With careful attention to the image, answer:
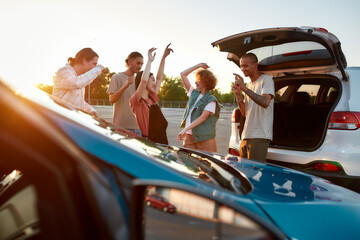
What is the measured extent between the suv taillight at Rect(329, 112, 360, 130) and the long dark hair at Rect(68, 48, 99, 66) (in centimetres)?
281

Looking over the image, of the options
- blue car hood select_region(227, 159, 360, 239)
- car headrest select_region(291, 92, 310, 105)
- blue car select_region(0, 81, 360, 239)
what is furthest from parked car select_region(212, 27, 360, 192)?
blue car select_region(0, 81, 360, 239)

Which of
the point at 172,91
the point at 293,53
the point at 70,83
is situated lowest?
the point at 172,91

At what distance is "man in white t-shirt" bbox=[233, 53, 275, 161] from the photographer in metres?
3.53

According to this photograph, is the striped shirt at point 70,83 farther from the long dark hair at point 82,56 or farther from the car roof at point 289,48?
the car roof at point 289,48

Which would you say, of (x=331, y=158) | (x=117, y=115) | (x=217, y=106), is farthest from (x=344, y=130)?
(x=117, y=115)

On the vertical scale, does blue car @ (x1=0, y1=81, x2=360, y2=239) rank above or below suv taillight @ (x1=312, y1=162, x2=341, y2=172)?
above

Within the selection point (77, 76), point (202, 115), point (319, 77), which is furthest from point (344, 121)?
point (77, 76)

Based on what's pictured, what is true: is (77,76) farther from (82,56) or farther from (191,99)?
(191,99)

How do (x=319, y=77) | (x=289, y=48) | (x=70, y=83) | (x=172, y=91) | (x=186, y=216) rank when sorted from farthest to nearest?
(x=172, y=91) → (x=319, y=77) → (x=289, y=48) → (x=70, y=83) → (x=186, y=216)

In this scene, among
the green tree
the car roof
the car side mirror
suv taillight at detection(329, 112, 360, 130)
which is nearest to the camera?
the car side mirror

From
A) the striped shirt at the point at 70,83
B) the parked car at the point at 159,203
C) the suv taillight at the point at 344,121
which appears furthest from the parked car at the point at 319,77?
the parked car at the point at 159,203

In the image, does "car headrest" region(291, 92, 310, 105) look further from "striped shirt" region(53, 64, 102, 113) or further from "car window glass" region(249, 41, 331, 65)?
"striped shirt" region(53, 64, 102, 113)

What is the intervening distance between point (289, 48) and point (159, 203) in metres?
3.53

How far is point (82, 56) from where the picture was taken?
3.77 m
